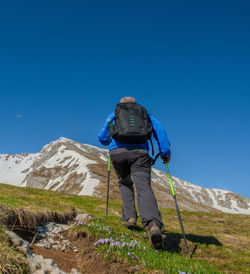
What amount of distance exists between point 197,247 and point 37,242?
482 cm

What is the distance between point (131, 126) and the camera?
260 inches

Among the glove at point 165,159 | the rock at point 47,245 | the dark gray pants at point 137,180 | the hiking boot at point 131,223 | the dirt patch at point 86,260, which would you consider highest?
the glove at point 165,159

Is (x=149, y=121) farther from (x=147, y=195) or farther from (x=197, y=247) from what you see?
(x=197, y=247)

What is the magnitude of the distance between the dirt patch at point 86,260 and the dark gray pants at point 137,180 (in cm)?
136

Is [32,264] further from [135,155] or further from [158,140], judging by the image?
[158,140]

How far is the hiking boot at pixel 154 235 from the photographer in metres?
5.44

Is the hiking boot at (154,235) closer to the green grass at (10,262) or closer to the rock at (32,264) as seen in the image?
the rock at (32,264)

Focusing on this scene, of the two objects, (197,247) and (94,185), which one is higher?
(94,185)

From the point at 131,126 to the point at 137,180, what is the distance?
1.50 metres

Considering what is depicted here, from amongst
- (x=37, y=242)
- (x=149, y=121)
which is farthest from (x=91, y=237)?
(x=149, y=121)

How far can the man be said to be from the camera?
6070 millimetres

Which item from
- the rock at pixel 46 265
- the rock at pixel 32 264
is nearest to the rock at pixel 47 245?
the rock at pixel 46 265

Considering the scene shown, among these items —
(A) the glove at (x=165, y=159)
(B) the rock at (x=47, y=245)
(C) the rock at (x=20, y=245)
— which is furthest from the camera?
(A) the glove at (x=165, y=159)

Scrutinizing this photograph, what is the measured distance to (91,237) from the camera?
6.22 meters
